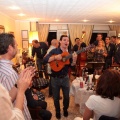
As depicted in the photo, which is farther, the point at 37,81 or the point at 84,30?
the point at 84,30

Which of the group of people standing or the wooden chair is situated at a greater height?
the group of people standing

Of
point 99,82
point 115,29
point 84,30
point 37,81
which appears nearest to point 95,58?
point 37,81

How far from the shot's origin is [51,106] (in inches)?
148

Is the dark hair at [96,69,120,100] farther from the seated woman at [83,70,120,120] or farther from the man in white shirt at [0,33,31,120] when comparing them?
the man in white shirt at [0,33,31,120]

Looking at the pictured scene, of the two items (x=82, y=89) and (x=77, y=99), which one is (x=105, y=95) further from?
(x=77, y=99)

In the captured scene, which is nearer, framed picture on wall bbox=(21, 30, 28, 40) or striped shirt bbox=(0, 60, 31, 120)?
striped shirt bbox=(0, 60, 31, 120)

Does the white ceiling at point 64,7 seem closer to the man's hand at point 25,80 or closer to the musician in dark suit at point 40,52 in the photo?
the musician in dark suit at point 40,52

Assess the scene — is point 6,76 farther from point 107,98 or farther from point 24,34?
point 24,34

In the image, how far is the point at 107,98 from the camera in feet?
5.47

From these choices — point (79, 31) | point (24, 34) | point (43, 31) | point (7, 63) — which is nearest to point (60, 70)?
point (7, 63)

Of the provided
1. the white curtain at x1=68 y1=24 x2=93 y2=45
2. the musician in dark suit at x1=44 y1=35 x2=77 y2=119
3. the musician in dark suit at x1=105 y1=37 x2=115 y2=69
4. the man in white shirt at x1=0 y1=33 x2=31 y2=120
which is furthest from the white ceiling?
the white curtain at x1=68 y1=24 x2=93 y2=45

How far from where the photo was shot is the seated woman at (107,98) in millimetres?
1638

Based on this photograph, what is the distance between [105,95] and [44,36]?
7756mm

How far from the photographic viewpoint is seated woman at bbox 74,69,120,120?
5.37 ft
